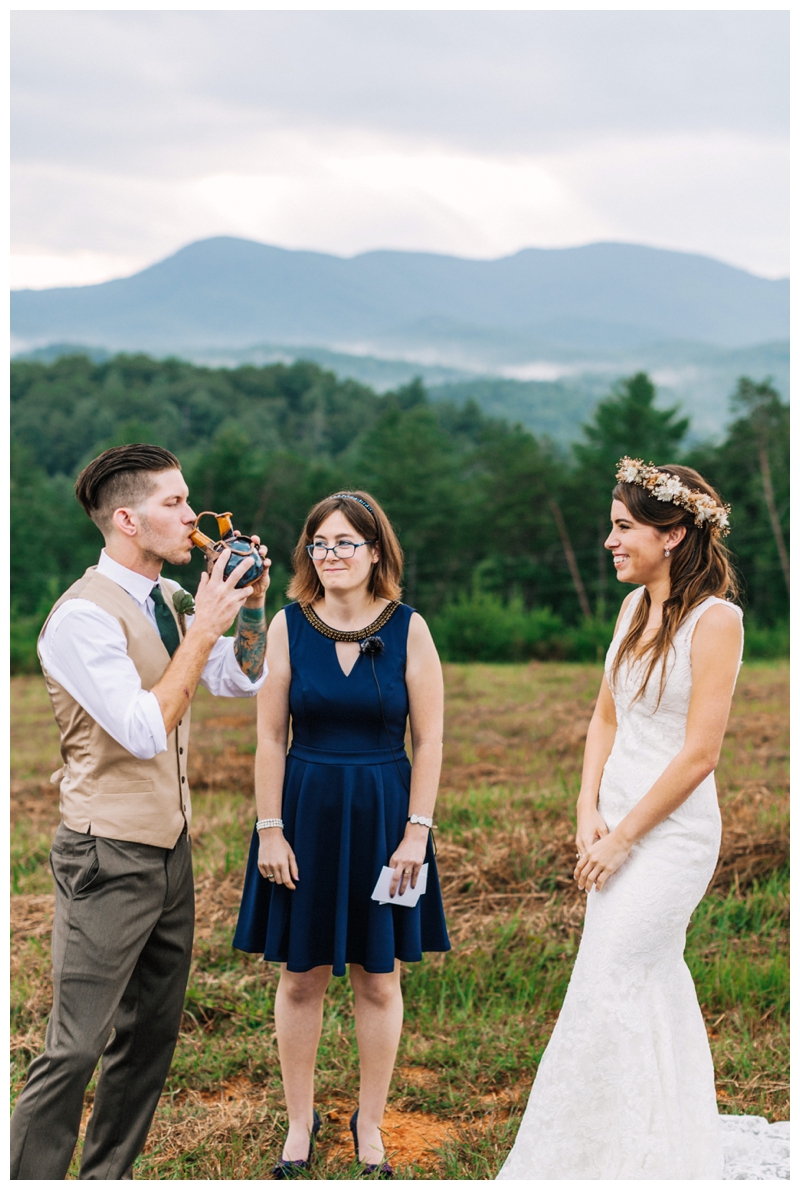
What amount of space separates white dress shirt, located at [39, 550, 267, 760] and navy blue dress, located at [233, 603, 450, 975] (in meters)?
→ 0.68

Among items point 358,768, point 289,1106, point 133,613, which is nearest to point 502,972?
point 289,1106

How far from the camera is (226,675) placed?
2.94m

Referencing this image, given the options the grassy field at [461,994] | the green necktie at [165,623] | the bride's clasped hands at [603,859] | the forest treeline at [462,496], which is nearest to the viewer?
the green necktie at [165,623]

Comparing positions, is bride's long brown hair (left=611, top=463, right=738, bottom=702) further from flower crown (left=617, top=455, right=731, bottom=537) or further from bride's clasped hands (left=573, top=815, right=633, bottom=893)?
bride's clasped hands (left=573, top=815, right=633, bottom=893)

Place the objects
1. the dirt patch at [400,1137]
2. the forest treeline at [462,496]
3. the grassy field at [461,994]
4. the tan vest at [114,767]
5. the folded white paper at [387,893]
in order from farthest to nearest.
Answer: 1. the forest treeline at [462,496]
2. the grassy field at [461,994]
3. the dirt patch at [400,1137]
4. the folded white paper at [387,893]
5. the tan vest at [114,767]

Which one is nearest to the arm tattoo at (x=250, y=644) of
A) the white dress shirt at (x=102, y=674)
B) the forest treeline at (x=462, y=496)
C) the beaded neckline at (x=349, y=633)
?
the beaded neckline at (x=349, y=633)

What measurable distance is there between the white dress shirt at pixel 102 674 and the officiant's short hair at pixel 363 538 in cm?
74

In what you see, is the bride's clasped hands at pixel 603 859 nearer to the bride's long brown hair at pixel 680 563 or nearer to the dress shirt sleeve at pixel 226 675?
the bride's long brown hair at pixel 680 563

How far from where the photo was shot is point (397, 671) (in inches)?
123

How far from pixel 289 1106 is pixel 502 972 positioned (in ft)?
5.50

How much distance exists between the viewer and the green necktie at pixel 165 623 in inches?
108

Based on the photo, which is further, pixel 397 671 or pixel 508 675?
pixel 508 675

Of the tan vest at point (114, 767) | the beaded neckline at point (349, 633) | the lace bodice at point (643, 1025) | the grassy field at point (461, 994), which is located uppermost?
the beaded neckline at point (349, 633)

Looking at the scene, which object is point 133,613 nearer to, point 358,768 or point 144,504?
point 144,504
